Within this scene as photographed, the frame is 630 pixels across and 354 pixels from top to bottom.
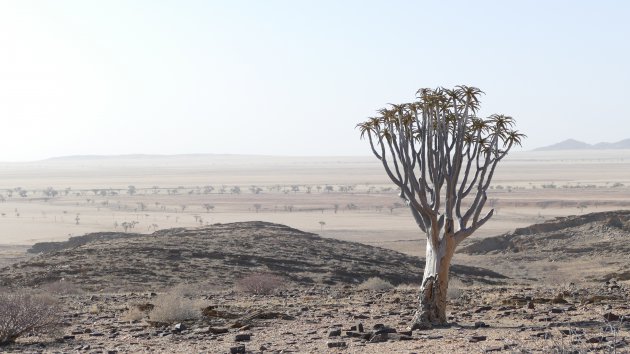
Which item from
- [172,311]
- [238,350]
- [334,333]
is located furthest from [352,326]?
[172,311]

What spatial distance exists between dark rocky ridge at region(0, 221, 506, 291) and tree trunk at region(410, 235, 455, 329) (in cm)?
1304

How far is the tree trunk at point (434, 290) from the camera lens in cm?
1614

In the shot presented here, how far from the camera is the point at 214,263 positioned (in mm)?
32062

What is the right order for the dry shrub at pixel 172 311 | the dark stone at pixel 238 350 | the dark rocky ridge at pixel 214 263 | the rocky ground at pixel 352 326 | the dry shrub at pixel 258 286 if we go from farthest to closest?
the dark rocky ridge at pixel 214 263, the dry shrub at pixel 258 286, the dry shrub at pixel 172 311, the rocky ground at pixel 352 326, the dark stone at pixel 238 350

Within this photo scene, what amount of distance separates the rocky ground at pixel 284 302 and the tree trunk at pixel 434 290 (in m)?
0.48

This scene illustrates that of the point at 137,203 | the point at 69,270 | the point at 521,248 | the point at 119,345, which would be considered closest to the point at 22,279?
the point at 69,270

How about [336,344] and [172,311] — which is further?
[172,311]

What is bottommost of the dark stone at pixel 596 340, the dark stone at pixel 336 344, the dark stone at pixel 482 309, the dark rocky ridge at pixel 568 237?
the dark rocky ridge at pixel 568 237

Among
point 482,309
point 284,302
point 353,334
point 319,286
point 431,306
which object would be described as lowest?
point 319,286

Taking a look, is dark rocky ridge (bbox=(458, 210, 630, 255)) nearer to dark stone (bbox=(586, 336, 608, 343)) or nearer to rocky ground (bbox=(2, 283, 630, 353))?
rocky ground (bbox=(2, 283, 630, 353))

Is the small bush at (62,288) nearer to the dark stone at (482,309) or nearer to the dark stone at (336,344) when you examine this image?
the dark stone at (482,309)

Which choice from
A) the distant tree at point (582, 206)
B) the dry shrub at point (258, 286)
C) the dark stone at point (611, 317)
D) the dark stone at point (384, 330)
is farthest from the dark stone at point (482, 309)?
the distant tree at point (582, 206)

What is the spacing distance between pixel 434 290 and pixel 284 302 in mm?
6071

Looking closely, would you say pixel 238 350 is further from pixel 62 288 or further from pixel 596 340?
pixel 62 288
